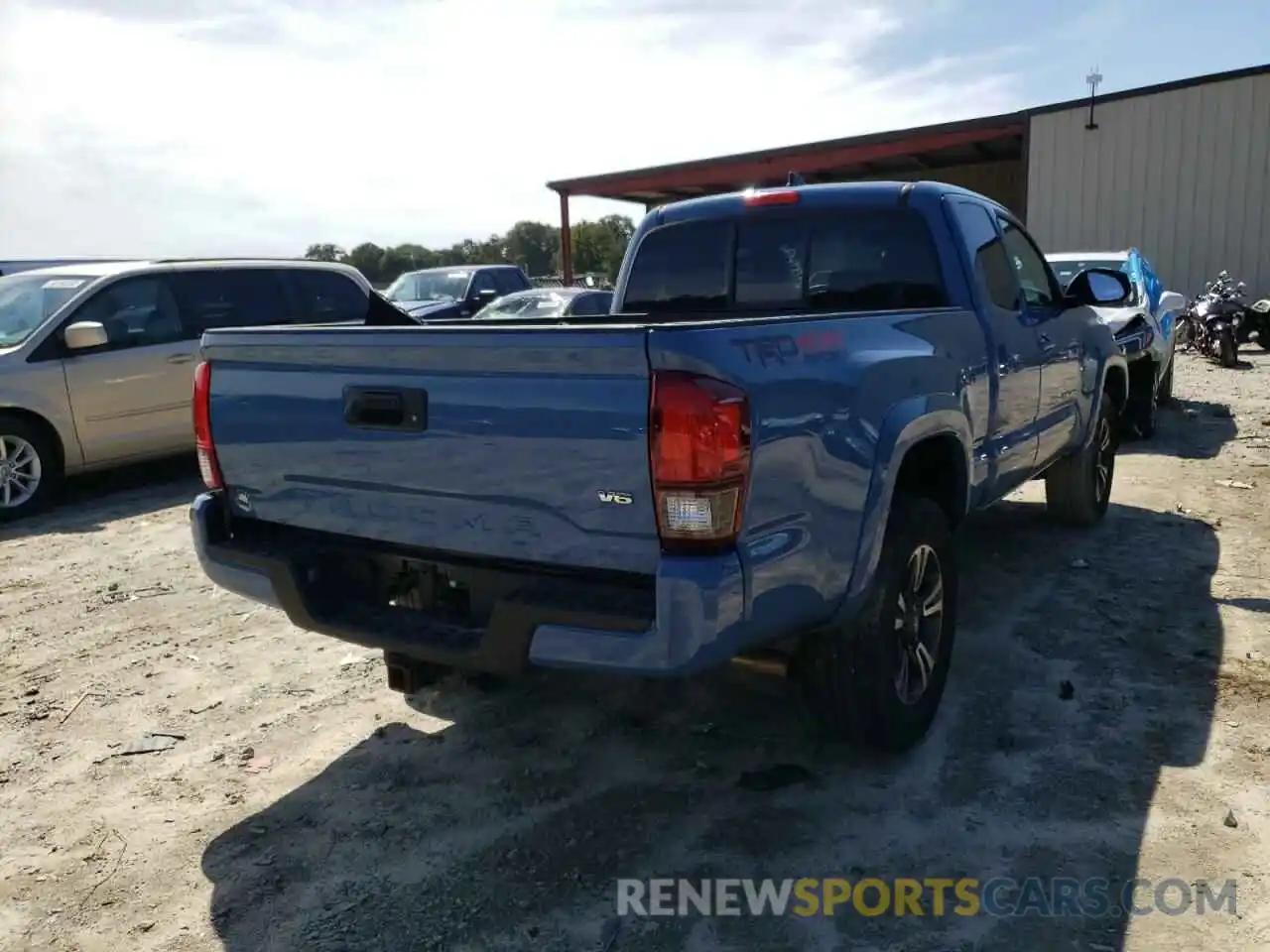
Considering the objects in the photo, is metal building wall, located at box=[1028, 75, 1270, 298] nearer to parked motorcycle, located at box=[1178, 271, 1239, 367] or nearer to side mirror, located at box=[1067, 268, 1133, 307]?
parked motorcycle, located at box=[1178, 271, 1239, 367]

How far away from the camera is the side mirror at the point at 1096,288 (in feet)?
17.4

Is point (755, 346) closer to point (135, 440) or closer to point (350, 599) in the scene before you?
point (350, 599)

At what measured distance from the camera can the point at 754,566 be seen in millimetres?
2510

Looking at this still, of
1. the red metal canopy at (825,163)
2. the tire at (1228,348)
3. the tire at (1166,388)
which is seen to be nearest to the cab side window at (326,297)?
the tire at (1166,388)

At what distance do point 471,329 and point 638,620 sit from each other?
90cm

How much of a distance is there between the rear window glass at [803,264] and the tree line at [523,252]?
150 ft

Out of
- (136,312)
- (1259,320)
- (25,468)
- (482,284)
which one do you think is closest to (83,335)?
(136,312)

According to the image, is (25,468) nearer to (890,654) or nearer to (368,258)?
(890,654)

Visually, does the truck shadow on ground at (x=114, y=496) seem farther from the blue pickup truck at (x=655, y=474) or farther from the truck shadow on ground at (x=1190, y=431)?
the truck shadow on ground at (x=1190, y=431)

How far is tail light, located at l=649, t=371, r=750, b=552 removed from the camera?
2.38 m

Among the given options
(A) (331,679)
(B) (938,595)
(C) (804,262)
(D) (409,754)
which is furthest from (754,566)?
(A) (331,679)

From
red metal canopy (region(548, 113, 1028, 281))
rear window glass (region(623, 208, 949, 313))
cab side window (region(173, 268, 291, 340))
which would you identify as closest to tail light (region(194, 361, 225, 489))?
rear window glass (region(623, 208, 949, 313))

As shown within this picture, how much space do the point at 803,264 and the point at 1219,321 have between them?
13.3 metres

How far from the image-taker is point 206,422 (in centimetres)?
338
